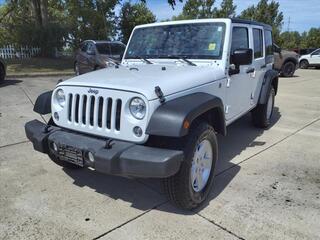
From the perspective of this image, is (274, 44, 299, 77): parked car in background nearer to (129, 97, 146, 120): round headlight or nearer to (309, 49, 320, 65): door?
(309, 49, 320, 65): door

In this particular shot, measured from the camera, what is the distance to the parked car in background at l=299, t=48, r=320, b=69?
860 inches

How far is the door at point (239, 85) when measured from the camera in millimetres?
4500

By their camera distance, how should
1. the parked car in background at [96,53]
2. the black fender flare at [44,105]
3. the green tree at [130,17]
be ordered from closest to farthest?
the black fender flare at [44,105] < the parked car in background at [96,53] < the green tree at [130,17]

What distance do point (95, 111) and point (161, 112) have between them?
2.26 ft

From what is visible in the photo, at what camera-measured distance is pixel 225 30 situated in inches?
171

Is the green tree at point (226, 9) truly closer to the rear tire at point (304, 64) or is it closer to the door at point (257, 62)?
the rear tire at point (304, 64)

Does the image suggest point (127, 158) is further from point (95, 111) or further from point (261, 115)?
point (261, 115)

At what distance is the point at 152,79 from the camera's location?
133 inches

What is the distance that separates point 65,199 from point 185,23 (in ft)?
8.93

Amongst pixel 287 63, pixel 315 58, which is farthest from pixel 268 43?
pixel 315 58

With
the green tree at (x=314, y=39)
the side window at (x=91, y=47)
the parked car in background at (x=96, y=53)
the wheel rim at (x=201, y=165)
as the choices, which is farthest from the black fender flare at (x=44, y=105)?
the green tree at (x=314, y=39)

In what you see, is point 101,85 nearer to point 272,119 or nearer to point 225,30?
point 225,30

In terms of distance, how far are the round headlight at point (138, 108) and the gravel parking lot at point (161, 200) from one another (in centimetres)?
102

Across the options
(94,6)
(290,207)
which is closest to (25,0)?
(94,6)
